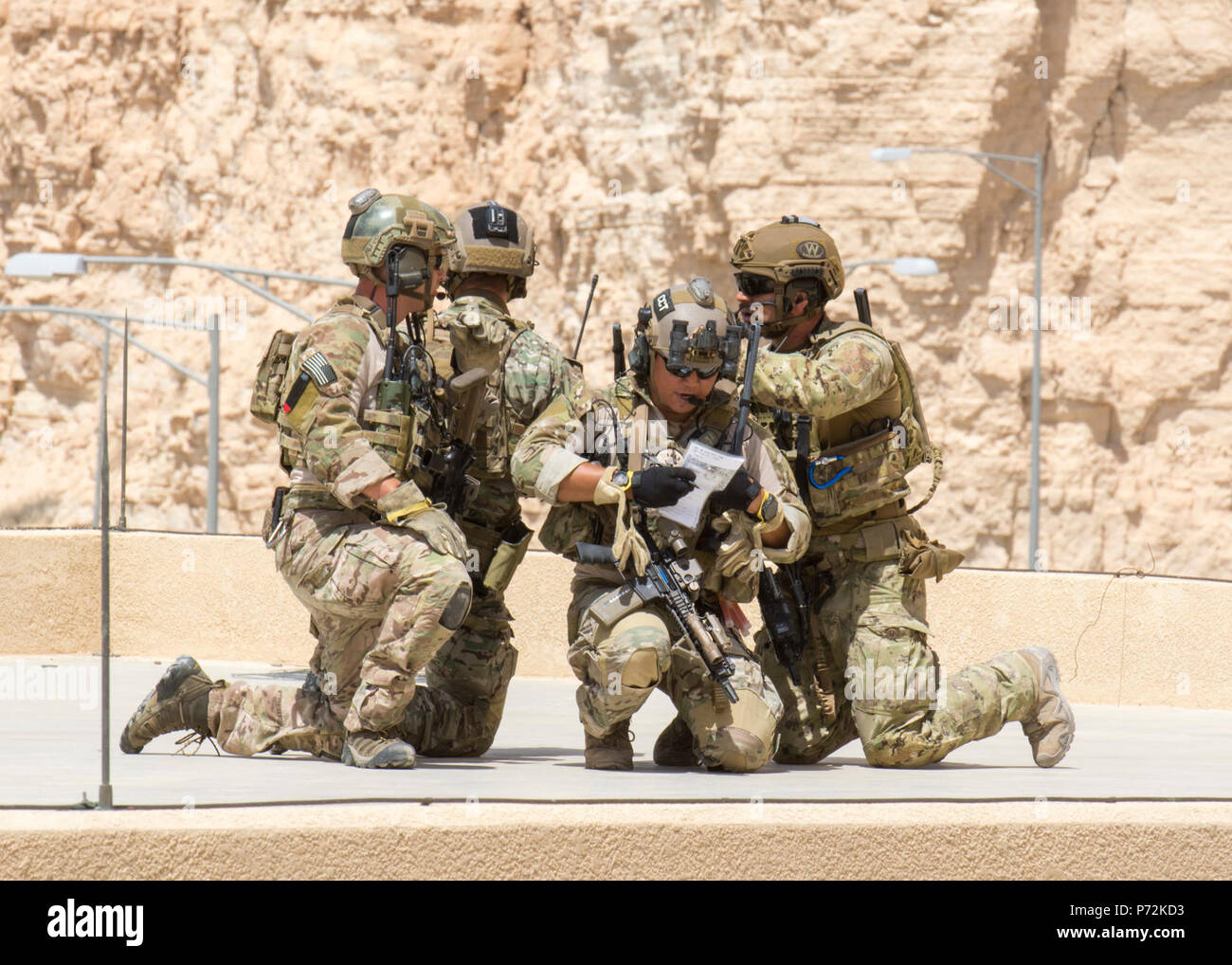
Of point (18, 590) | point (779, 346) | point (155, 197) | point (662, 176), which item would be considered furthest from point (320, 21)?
point (779, 346)

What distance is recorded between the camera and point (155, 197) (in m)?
34.5

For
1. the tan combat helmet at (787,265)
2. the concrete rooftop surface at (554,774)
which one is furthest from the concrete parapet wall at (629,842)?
the tan combat helmet at (787,265)

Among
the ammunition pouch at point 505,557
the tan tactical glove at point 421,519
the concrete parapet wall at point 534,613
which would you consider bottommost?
the concrete parapet wall at point 534,613

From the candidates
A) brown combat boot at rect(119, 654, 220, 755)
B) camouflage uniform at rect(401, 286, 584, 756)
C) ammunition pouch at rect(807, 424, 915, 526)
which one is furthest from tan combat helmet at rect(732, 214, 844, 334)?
brown combat boot at rect(119, 654, 220, 755)

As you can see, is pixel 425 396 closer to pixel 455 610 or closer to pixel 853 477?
pixel 455 610

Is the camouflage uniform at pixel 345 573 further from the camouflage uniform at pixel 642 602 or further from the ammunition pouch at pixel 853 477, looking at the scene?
the ammunition pouch at pixel 853 477

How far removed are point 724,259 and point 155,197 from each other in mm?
11151

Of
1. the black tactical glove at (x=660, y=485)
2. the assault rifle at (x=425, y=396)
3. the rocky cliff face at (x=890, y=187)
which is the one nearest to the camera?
the black tactical glove at (x=660, y=485)

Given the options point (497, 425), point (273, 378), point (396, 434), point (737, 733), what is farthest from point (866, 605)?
point (273, 378)

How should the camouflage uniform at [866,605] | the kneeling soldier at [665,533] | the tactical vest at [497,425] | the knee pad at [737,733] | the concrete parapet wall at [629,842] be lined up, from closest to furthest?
1. the concrete parapet wall at [629,842]
2. the kneeling soldier at [665,533]
3. the knee pad at [737,733]
4. the camouflage uniform at [866,605]
5. the tactical vest at [497,425]

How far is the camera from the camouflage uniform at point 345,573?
6648 millimetres

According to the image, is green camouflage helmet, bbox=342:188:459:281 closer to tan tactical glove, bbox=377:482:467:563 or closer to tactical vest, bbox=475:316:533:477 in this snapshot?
tactical vest, bbox=475:316:533:477

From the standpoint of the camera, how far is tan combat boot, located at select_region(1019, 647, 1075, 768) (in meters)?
7.36

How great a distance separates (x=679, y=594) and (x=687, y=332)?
Answer: 93 cm
